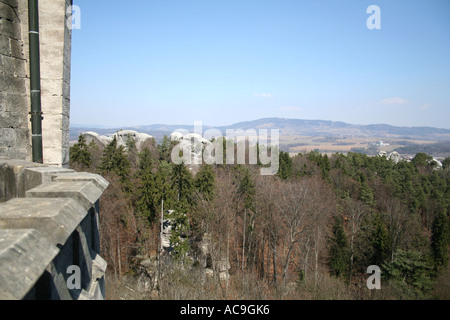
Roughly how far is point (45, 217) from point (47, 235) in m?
0.10

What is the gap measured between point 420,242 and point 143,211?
74.8 feet

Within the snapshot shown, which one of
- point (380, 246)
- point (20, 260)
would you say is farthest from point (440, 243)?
point (20, 260)

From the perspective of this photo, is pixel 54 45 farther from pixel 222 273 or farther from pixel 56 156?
pixel 222 273

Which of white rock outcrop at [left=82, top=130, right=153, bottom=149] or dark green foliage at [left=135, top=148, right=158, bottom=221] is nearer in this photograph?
dark green foliage at [left=135, top=148, right=158, bottom=221]

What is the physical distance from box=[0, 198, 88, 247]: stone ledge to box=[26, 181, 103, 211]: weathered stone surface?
0.73 feet

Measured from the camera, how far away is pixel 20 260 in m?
1.18

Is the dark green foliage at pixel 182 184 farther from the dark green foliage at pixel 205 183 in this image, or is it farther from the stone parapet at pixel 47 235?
the stone parapet at pixel 47 235

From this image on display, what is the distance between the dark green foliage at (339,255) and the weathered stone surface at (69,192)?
25472mm

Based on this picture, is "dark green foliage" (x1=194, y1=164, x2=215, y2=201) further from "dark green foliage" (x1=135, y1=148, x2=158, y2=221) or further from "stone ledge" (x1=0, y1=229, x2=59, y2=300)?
"stone ledge" (x1=0, y1=229, x2=59, y2=300)

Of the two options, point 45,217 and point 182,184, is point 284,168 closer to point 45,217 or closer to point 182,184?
point 182,184

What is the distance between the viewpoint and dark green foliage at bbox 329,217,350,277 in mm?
24344

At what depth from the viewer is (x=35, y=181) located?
274 centimetres

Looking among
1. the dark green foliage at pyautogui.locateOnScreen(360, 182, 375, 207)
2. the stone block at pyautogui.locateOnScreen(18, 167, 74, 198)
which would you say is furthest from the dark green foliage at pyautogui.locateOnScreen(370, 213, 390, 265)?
the stone block at pyautogui.locateOnScreen(18, 167, 74, 198)
